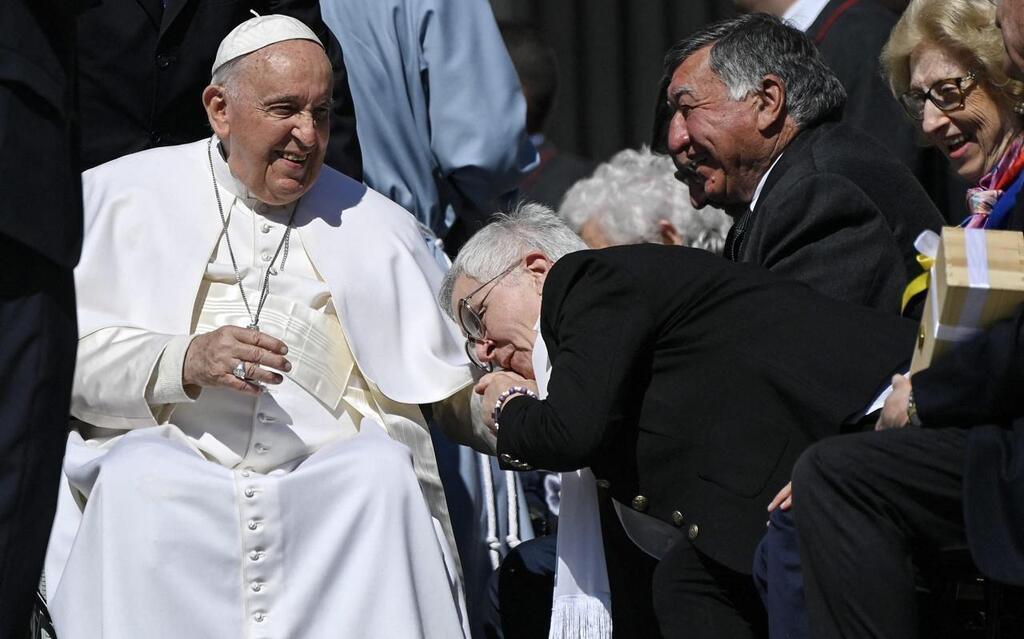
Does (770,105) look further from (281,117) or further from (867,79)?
(281,117)

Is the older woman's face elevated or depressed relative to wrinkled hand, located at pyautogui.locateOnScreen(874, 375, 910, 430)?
elevated

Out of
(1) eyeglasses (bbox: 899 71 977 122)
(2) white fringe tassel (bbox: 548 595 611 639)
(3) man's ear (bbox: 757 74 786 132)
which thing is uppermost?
(1) eyeglasses (bbox: 899 71 977 122)

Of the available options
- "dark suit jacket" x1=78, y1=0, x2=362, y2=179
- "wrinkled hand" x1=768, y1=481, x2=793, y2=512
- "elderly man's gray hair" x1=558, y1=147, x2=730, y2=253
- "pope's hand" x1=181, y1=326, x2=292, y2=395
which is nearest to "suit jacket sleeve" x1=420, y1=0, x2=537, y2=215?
"elderly man's gray hair" x1=558, y1=147, x2=730, y2=253

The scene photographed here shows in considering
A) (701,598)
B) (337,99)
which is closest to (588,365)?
(701,598)

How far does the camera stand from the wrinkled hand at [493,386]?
4.59 m

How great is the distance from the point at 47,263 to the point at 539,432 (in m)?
1.21

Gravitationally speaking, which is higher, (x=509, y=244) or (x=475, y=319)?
(x=509, y=244)

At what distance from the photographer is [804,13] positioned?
20.3 ft

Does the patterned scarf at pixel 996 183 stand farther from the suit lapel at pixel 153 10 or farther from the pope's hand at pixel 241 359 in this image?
the suit lapel at pixel 153 10

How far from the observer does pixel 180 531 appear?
4441 mm

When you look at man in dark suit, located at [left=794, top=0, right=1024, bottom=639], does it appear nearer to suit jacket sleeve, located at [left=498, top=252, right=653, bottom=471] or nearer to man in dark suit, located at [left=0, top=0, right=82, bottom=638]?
suit jacket sleeve, located at [left=498, top=252, right=653, bottom=471]

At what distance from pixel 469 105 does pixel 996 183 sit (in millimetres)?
2174

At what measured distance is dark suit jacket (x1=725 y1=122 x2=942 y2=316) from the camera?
4.46 m

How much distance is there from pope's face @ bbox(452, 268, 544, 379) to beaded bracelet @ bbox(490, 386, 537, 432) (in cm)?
12
